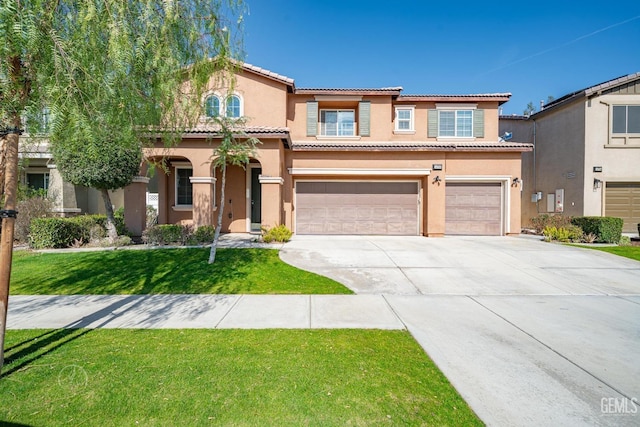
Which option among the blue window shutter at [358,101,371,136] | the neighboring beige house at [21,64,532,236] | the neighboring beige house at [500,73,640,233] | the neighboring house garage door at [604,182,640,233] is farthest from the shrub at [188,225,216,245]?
the neighboring house garage door at [604,182,640,233]

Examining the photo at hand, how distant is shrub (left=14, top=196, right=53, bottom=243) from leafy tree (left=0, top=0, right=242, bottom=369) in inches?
407

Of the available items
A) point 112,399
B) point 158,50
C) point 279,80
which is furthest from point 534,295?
point 279,80

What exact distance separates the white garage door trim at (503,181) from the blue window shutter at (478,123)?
2.47 m

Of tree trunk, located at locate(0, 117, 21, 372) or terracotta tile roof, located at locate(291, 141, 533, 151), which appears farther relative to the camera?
terracotta tile roof, located at locate(291, 141, 533, 151)

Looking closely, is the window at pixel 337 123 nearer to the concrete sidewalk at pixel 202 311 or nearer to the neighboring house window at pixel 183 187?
the neighboring house window at pixel 183 187

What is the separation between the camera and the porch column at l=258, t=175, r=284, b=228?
449 inches

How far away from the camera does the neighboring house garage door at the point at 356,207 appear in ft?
44.8

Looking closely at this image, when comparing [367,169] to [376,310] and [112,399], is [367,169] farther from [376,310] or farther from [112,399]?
[112,399]

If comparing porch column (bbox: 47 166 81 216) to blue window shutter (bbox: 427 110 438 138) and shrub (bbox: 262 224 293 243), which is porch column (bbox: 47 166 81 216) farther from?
blue window shutter (bbox: 427 110 438 138)

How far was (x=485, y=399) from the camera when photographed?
284 centimetres

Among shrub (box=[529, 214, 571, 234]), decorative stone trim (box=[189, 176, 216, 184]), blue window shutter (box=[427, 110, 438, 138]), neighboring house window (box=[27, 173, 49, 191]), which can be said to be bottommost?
shrub (box=[529, 214, 571, 234])

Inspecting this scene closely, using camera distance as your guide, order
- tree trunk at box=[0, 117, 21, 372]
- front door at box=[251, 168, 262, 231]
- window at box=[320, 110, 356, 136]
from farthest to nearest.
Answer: window at box=[320, 110, 356, 136] < front door at box=[251, 168, 262, 231] < tree trunk at box=[0, 117, 21, 372]

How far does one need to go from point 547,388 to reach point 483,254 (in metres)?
7.06

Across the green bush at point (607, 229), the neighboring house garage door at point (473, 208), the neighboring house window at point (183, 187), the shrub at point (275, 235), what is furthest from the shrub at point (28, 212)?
the green bush at point (607, 229)
